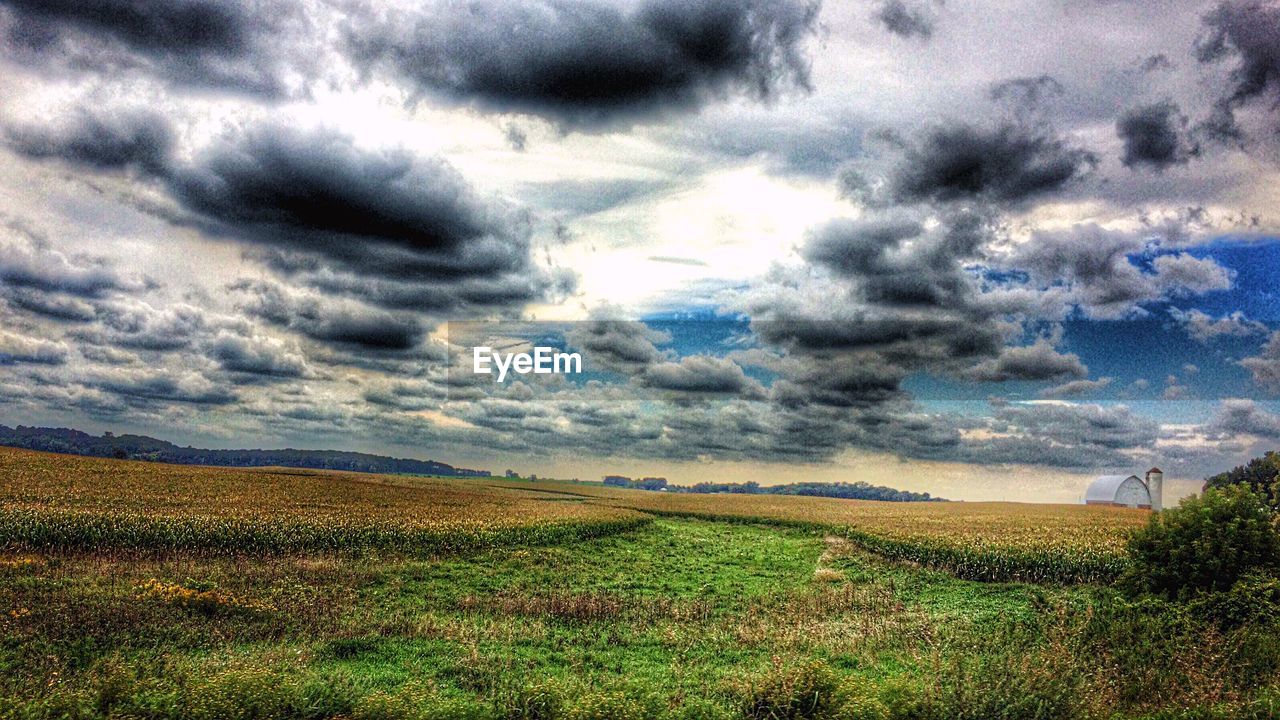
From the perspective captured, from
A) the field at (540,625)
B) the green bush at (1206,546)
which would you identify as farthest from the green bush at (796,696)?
the green bush at (1206,546)

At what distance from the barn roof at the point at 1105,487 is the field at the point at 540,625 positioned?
69.2 meters

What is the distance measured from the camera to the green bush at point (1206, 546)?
56.2ft

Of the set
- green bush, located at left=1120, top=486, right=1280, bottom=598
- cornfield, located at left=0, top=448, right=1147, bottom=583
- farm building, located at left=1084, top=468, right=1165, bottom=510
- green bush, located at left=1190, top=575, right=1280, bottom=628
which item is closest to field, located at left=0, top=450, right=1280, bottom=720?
cornfield, located at left=0, top=448, right=1147, bottom=583

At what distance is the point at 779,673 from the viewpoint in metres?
11.4

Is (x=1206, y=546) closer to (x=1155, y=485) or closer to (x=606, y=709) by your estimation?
(x=606, y=709)

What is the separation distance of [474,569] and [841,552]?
20.0 meters

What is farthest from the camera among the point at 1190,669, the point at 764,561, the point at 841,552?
the point at 841,552

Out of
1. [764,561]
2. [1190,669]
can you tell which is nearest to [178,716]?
[1190,669]

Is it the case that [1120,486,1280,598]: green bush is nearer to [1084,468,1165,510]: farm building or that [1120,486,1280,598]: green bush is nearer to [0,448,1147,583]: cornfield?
[0,448,1147,583]: cornfield

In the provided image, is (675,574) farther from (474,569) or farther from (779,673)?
(779,673)

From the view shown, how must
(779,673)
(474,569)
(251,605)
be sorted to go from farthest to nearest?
(474,569)
(251,605)
(779,673)

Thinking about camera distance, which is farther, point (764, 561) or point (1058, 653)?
point (764, 561)

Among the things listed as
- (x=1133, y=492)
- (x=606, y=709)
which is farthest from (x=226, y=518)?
(x=1133, y=492)

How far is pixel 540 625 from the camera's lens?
1767 centimetres
